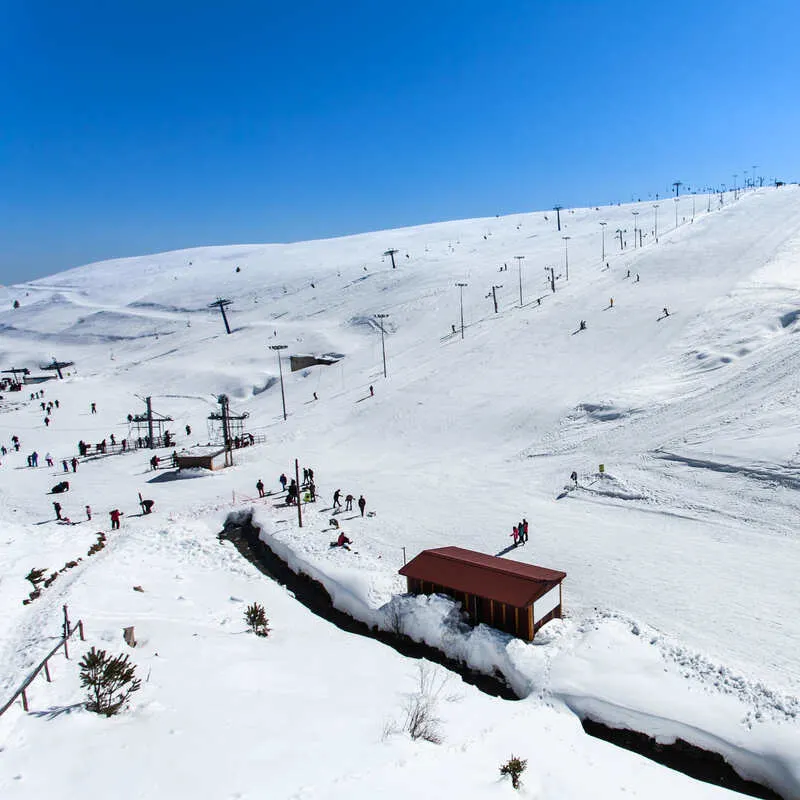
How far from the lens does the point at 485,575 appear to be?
17578 millimetres

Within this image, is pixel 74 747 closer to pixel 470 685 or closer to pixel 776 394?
pixel 470 685

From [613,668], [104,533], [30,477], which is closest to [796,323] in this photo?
[613,668]

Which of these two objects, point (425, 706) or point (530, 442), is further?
point (530, 442)

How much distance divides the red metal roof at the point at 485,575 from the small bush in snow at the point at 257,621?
4.15m

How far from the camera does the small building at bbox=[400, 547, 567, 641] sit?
1638 centimetres

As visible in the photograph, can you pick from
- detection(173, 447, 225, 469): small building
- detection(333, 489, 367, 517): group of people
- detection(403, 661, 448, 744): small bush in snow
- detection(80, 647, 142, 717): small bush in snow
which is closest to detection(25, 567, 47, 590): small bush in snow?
detection(80, 647, 142, 717): small bush in snow

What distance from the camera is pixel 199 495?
105 ft

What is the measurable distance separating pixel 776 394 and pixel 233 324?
77.2 metres

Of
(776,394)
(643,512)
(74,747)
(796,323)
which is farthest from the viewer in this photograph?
(796,323)

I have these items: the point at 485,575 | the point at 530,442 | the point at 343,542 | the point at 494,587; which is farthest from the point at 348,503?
the point at 494,587

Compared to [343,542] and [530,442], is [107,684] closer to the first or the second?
[343,542]

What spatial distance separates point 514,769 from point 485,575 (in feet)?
23.1

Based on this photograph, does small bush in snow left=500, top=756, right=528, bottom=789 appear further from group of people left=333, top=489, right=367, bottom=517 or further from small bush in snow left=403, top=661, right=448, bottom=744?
group of people left=333, top=489, right=367, bottom=517

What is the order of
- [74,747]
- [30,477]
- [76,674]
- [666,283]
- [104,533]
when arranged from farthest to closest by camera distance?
[666,283], [30,477], [104,533], [76,674], [74,747]
